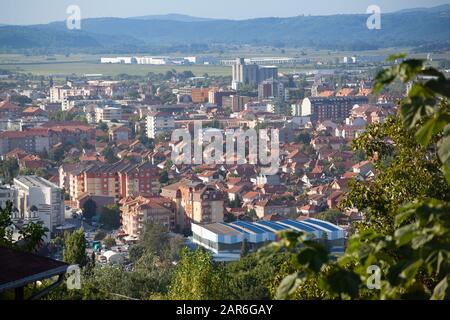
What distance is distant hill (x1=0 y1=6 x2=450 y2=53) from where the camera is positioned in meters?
35.4

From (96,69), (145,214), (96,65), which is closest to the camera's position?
(145,214)

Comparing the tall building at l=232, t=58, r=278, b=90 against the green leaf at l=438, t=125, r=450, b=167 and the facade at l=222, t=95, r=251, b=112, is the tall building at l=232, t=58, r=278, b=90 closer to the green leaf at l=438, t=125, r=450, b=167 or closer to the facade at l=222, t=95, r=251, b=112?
the facade at l=222, t=95, r=251, b=112

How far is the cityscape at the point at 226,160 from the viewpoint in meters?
0.96

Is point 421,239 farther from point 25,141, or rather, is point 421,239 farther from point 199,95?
point 199,95

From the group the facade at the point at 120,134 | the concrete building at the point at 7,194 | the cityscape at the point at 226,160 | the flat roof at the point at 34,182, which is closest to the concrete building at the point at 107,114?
the cityscape at the point at 226,160

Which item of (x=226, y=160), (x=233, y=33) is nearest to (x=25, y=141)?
(x=226, y=160)

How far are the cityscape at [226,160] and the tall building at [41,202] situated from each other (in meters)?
0.04

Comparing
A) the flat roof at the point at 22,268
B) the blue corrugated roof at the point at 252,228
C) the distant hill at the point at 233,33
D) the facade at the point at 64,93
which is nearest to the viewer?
the flat roof at the point at 22,268

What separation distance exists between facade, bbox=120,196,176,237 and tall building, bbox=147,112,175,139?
10.2 m

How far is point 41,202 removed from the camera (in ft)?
46.3

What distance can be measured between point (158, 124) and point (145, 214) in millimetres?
11763

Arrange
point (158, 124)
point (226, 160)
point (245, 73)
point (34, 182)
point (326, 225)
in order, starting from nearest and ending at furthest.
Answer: point (326, 225) → point (34, 182) → point (226, 160) → point (158, 124) → point (245, 73)

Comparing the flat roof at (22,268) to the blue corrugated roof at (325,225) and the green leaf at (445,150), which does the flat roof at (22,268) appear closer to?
the green leaf at (445,150)

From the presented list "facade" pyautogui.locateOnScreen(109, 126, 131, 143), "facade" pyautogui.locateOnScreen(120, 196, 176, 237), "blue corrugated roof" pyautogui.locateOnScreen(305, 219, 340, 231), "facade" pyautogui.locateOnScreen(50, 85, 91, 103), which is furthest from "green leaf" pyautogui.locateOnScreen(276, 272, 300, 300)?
"facade" pyautogui.locateOnScreen(50, 85, 91, 103)
